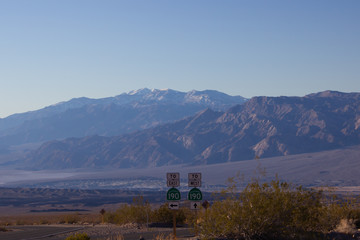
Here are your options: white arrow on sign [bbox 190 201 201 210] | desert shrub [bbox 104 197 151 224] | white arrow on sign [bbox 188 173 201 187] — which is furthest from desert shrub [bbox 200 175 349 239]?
desert shrub [bbox 104 197 151 224]

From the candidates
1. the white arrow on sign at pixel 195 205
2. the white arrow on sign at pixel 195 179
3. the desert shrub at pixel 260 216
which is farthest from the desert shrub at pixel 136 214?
the desert shrub at pixel 260 216

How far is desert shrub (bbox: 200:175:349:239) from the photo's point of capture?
60.3 ft

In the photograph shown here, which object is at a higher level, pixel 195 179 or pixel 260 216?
Result: pixel 195 179

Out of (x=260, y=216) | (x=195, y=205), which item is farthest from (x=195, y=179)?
(x=260, y=216)

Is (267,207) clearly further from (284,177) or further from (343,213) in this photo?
(284,177)

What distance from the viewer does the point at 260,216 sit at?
1836 centimetres

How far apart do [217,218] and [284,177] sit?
13017 cm

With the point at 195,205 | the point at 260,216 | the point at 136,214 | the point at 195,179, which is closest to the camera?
the point at 260,216

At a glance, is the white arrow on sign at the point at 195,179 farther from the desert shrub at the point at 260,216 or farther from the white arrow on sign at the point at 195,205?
the desert shrub at the point at 260,216

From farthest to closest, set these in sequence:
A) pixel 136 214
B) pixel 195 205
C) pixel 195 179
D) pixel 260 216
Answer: pixel 136 214 → pixel 195 205 → pixel 195 179 → pixel 260 216

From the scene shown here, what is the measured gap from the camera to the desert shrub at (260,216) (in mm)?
18375

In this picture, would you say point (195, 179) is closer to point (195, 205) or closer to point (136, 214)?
point (195, 205)

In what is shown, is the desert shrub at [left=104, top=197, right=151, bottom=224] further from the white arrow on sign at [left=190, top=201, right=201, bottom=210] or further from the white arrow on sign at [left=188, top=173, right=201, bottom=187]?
the white arrow on sign at [left=188, top=173, right=201, bottom=187]

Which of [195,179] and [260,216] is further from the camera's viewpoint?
[195,179]
